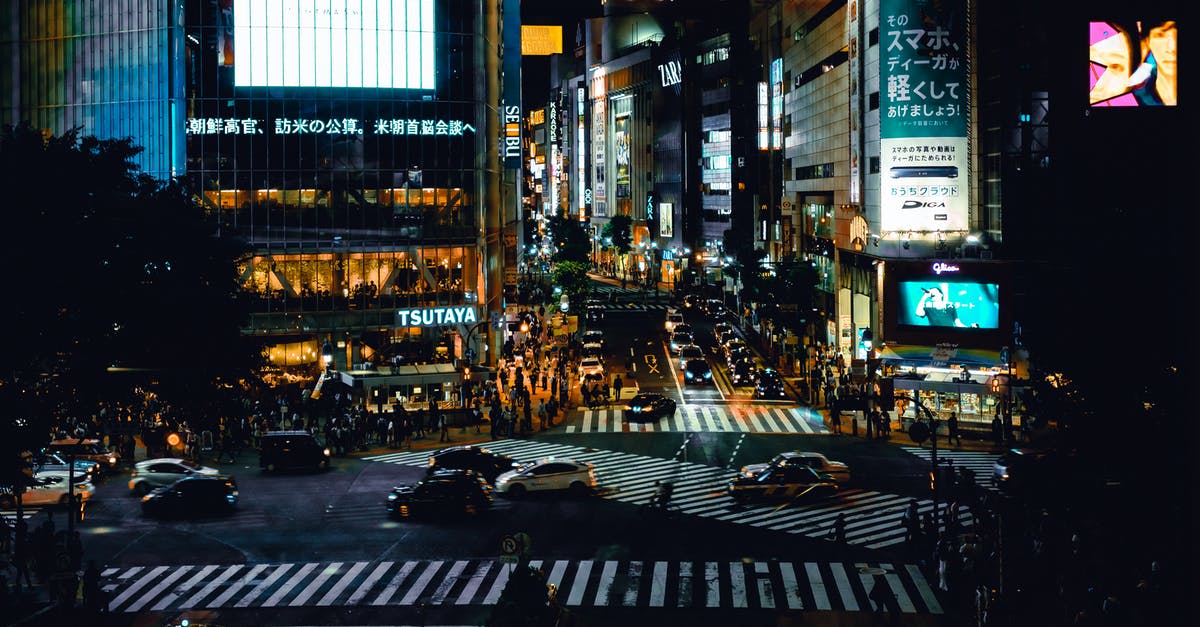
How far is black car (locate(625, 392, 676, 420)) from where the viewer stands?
5862cm

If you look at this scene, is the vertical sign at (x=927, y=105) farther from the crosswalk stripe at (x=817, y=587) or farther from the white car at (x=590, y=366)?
the crosswalk stripe at (x=817, y=587)

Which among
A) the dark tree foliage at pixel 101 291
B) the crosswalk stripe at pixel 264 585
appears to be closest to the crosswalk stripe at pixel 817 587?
the crosswalk stripe at pixel 264 585

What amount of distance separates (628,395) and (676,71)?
92663 millimetres

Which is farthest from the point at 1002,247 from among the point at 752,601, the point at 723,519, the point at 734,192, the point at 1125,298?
the point at 734,192

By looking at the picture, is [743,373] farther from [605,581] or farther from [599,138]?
[599,138]

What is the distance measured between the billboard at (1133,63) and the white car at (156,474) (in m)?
42.8

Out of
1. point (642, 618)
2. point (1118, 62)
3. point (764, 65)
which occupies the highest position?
point (764, 65)

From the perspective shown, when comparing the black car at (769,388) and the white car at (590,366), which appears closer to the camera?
the black car at (769,388)

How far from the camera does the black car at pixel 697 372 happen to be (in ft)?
237

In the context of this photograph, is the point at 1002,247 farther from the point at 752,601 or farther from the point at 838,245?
the point at 752,601

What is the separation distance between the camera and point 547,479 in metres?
41.6

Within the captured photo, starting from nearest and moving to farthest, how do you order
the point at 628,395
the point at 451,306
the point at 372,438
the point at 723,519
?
the point at 723,519, the point at 372,438, the point at 628,395, the point at 451,306

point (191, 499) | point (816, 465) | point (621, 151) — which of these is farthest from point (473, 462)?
point (621, 151)

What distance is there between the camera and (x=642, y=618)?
92.9ft
